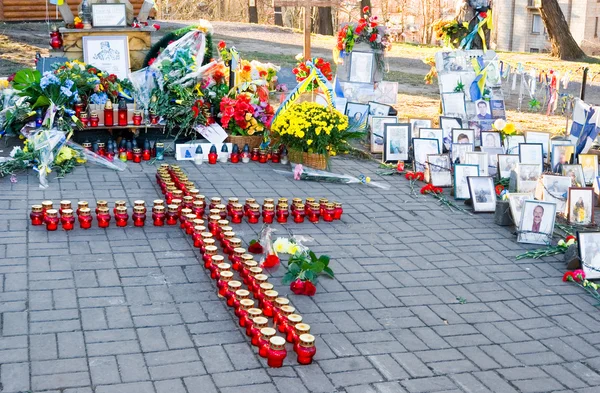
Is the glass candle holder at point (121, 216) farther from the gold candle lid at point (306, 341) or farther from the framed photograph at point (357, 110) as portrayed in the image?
the framed photograph at point (357, 110)

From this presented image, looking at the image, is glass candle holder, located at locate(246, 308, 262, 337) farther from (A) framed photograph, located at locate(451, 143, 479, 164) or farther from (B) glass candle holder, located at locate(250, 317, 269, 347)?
(A) framed photograph, located at locate(451, 143, 479, 164)

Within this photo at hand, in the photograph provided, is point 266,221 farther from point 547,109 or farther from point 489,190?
point 547,109

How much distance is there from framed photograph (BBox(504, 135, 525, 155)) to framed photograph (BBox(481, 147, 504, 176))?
0.36 ft

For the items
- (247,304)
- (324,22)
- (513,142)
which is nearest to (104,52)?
(513,142)

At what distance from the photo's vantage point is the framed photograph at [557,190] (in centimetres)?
785

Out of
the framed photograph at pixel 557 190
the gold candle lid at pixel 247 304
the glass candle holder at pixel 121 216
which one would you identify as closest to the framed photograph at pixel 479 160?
the framed photograph at pixel 557 190

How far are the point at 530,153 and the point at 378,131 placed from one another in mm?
2194

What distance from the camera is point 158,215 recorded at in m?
7.09

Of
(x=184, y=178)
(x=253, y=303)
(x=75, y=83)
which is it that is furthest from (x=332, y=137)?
(x=253, y=303)

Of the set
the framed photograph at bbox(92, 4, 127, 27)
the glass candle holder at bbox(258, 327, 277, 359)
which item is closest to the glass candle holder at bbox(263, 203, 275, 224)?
the glass candle holder at bbox(258, 327, 277, 359)

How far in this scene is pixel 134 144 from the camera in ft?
32.0

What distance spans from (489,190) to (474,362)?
11.8ft

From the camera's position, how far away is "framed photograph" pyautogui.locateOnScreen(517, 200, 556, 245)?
23.5ft

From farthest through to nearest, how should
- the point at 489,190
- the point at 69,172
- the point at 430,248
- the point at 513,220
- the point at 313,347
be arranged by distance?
the point at 69,172
the point at 489,190
the point at 513,220
the point at 430,248
the point at 313,347
